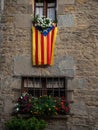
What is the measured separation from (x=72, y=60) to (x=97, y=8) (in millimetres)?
1693

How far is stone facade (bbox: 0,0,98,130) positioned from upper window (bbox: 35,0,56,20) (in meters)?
0.23

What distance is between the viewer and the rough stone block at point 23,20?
8.84 metres

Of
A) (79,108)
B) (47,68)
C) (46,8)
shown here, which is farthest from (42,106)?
(46,8)

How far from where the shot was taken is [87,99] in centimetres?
823

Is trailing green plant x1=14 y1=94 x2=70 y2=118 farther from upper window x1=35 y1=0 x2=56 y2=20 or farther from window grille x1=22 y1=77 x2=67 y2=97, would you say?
Result: upper window x1=35 y1=0 x2=56 y2=20

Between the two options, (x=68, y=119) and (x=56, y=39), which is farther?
(x=56, y=39)

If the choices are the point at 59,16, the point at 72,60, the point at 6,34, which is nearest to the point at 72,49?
the point at 72,60

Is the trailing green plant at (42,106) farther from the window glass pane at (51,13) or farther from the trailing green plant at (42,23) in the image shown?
the window glass pane at (51,13)

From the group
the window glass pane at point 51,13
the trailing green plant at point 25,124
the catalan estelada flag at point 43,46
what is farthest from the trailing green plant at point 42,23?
the trailing green plant at point 25,124

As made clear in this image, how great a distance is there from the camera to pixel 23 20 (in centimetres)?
887

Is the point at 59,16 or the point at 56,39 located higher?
the point at 59,16

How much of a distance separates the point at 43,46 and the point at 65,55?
656 mm

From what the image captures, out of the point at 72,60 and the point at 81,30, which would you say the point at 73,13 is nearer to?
the point at 81,30

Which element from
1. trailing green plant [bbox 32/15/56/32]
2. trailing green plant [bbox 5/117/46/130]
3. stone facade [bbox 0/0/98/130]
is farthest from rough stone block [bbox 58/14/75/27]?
trailing green plant [bbox 5/117/46/130]
